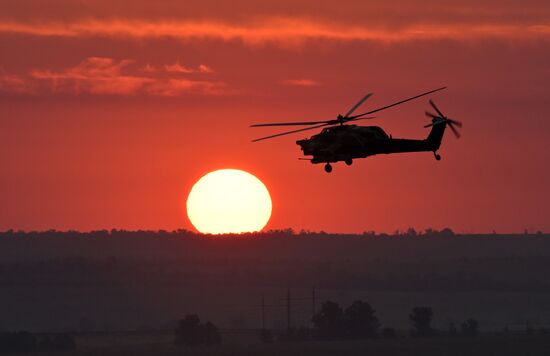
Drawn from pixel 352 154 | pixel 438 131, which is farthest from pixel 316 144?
pixel 438 131

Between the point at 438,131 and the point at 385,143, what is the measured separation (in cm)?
812

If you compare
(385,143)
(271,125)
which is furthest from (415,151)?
(271,125)

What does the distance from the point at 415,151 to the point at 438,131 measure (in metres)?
4.68

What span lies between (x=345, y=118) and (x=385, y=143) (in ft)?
13.8

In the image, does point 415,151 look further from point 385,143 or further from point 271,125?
point 271,125

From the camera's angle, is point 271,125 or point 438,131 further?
point 438,131

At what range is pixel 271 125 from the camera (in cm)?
13212

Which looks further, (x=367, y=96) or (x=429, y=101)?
(x=429, y=101)

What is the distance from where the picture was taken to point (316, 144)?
142m

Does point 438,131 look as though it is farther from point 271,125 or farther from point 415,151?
point 271,125

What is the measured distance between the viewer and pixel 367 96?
444 ft

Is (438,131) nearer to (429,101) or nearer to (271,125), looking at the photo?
(429,101)

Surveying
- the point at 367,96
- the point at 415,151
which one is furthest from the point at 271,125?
the point at 415,151

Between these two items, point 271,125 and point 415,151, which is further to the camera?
point 415,151
